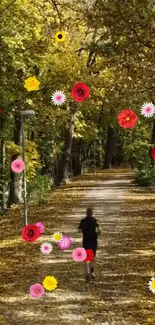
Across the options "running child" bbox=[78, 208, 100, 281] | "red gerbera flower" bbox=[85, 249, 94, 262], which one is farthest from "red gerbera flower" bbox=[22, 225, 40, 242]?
"running child" bbox=[78, 208, 100, 281]

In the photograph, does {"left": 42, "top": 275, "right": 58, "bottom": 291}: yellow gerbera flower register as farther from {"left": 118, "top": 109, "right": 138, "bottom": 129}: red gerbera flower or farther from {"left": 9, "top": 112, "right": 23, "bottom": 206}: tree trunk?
{"left": 9, "top": 112, "right": 23, "bottom": 206}: tree trunk

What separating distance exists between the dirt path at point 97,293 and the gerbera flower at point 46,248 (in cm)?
24

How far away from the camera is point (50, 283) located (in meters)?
13.0

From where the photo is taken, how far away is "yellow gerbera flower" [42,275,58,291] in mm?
12669

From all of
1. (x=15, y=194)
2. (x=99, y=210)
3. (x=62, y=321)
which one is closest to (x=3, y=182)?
(x=15, y=194)

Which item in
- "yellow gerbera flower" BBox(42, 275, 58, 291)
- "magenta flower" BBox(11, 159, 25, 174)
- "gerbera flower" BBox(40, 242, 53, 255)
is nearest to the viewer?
"yellow gerbera flower" BBox(42, 275, 58, 291)

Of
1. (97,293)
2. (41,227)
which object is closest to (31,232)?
(41,227)

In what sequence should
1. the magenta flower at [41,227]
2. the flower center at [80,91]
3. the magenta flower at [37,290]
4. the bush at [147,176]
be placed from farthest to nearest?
the bush at [147,176], the magenta flower at [41,227], the magenta flower at [37,290], the flower center at [80,91]

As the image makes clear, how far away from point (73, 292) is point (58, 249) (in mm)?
4538

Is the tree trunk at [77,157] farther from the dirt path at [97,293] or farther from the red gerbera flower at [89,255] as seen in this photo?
the red gerbera flower at [89,255]

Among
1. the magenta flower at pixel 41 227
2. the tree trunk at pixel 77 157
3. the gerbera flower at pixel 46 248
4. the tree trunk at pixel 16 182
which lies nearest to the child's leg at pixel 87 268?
the gerbera flower at pixel 46 248

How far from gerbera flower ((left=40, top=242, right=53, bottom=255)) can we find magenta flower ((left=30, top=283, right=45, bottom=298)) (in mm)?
3158

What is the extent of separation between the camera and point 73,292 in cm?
1219

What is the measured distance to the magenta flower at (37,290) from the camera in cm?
1213
